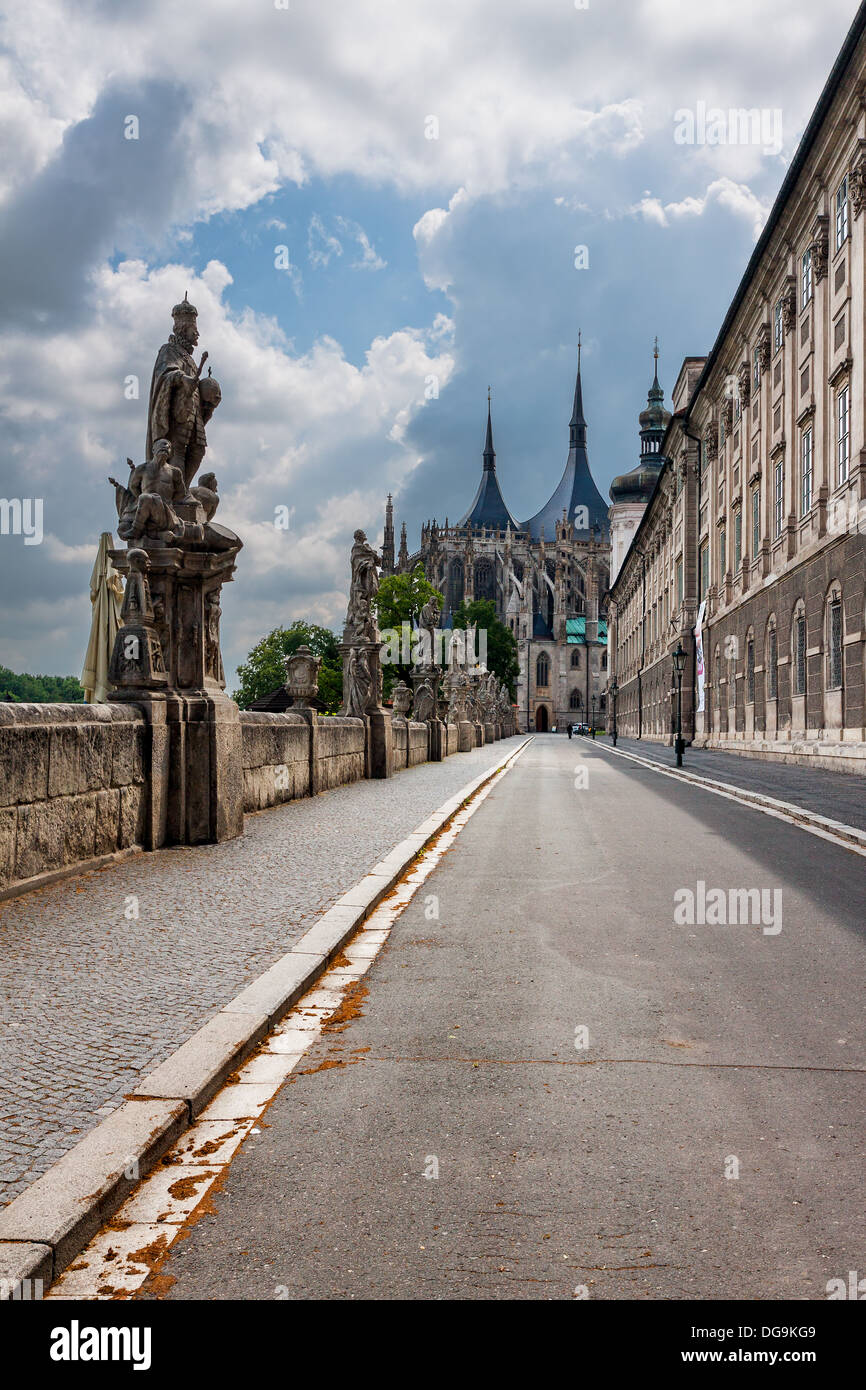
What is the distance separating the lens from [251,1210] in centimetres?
290

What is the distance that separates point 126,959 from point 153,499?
552 centimetres

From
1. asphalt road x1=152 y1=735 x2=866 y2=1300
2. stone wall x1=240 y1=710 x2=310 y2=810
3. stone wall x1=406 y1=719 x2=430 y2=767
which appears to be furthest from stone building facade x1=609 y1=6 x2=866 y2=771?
asphalt road x1=152 y1=735 x2=866 y2=1300

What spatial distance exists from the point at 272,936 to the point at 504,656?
335ft

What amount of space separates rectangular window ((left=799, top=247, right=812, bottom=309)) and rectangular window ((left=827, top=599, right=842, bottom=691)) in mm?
9751

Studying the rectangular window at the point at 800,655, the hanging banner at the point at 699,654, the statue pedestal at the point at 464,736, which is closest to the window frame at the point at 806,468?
the rectangular window at the point at 800,655

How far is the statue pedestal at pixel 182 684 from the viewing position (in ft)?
31.1

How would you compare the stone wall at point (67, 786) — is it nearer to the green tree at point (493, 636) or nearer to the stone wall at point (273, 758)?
the stone wall at point (273, 758)

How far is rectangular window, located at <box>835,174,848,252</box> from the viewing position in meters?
26.3

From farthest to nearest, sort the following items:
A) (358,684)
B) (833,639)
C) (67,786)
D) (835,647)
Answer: (833,639) < (835,647) < (358,684) < (67,786)

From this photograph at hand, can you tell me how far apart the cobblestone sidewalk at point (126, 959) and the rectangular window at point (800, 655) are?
22247mm

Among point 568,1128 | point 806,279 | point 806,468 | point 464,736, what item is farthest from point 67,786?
point 464,736

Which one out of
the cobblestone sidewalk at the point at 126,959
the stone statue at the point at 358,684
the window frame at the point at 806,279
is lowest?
the cobblestone sidewalk at the point at 126,959

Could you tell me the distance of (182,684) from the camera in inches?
397

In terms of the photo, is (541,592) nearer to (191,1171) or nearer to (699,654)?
(699,654)
